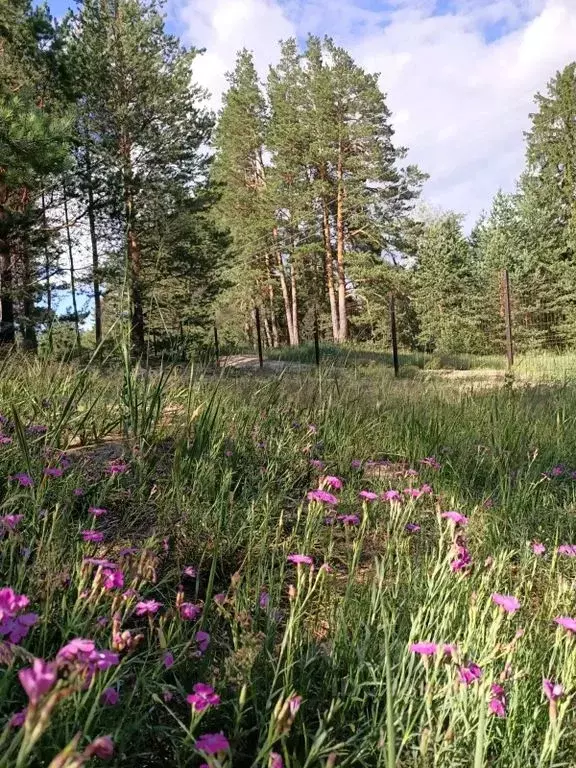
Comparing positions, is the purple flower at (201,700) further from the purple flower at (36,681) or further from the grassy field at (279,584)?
the purple flower at (36,681)

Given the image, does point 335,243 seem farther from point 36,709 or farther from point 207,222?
point 36,709

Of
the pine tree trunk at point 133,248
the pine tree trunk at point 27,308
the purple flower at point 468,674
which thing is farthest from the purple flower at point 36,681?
the pine tree trunk at point 133,248

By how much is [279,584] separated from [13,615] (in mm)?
766

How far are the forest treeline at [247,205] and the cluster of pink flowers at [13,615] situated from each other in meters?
6.88

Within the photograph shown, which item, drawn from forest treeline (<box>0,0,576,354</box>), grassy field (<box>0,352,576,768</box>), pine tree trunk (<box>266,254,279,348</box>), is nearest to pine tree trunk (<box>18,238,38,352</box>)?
forest treeline (<box>0,0,576,354</box>)

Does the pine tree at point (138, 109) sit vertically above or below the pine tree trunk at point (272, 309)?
above

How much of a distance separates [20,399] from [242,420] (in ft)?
3.97

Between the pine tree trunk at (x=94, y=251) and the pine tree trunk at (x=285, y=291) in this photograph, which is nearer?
the pine tree trunk at (x=94, y=251)

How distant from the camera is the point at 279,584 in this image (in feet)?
4.42

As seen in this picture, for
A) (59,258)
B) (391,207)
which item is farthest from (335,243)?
(59,258)

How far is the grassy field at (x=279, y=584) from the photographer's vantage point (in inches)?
32.5

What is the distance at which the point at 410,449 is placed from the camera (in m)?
3.05

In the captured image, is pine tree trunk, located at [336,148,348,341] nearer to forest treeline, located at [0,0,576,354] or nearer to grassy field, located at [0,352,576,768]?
forest treeline, located at [0,0,576,354]

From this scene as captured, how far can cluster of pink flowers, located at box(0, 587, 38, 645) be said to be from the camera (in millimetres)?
629
